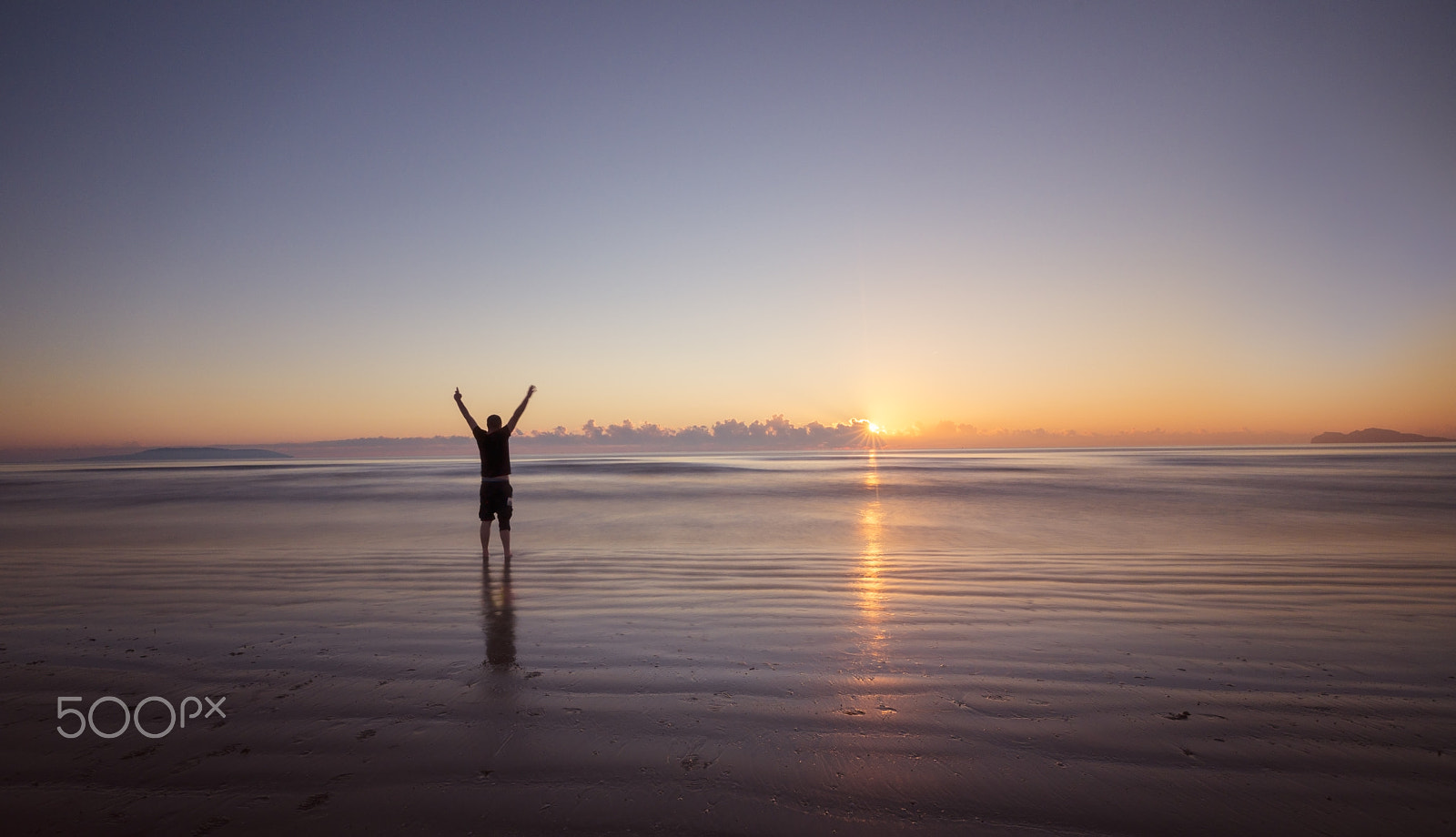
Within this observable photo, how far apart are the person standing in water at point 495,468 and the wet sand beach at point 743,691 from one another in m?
0.60

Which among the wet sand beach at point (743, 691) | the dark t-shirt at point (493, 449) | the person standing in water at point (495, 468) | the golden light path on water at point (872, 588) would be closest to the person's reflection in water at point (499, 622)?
the wet sand beach at point (743, 691)

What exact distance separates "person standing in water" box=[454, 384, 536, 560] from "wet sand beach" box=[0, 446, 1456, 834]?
0.60m

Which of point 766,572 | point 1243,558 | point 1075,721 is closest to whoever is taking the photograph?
point 1075,721

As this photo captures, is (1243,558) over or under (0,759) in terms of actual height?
under

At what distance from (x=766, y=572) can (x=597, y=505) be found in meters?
12.4

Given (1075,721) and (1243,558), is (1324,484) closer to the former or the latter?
(1243,558)

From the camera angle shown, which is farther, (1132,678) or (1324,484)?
(1324,484)

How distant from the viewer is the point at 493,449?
8906mm

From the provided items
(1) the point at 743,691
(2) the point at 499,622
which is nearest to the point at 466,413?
(2) the point at 499,622

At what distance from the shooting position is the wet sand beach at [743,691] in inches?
97.6

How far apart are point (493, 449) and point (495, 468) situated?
289mm

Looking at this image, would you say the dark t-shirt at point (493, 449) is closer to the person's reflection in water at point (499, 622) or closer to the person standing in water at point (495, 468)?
the person standing in water at point (495, 468)

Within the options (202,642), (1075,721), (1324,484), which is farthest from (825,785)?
(1324,484)

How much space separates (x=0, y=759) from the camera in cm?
292
